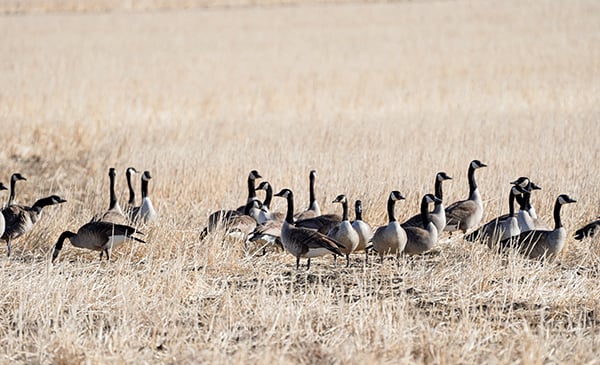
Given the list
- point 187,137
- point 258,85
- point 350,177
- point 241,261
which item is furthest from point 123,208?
point 258,85

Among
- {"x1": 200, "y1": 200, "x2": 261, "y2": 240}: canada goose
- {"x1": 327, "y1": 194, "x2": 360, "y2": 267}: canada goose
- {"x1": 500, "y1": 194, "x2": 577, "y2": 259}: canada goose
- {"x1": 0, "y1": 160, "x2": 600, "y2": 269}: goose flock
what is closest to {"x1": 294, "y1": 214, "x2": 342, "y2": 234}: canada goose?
{"x1": 0, "y1": 160, "x2": 600, "y2": 269}: goose flock

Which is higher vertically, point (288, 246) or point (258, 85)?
point (258, 85)

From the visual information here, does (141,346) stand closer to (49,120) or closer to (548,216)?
(548,216)

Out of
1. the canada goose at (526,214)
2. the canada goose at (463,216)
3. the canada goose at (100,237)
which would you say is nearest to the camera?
the canada goose at (100,237)

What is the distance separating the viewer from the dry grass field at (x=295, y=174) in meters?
6.24

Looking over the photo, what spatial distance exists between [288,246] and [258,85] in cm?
1739

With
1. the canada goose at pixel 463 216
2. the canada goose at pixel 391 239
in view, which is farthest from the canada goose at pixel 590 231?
the canada goose at pixel 391 239

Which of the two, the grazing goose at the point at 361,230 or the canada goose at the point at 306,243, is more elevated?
the grazing goose at the point at 361,230

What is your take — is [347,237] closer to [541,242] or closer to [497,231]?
[497,231]

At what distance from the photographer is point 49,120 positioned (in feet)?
63.9

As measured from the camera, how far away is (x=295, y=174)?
43.5 feet

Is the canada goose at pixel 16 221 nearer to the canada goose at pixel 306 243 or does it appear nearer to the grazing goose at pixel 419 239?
the canada goose at pixel 306 243

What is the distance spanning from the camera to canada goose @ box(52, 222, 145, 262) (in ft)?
28.5

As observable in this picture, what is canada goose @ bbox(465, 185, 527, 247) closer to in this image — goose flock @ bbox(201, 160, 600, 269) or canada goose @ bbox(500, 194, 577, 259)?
goose flock @ bbox(201, 160, 600, 269)
